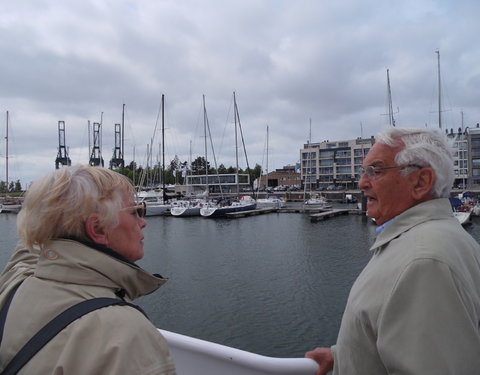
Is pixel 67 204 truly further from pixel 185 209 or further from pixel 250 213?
pixel 250 213

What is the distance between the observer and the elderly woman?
3.66 feet

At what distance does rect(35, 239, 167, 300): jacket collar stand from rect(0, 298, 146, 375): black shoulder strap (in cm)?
12

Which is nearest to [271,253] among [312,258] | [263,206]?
[312,258]

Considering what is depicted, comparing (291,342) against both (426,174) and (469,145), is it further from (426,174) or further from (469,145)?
(469,145)

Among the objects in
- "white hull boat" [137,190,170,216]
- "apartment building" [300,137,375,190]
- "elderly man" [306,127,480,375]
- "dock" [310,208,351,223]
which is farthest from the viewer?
"apartment building" [300,137,375,190]

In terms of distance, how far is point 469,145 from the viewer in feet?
261

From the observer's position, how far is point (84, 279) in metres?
1.30

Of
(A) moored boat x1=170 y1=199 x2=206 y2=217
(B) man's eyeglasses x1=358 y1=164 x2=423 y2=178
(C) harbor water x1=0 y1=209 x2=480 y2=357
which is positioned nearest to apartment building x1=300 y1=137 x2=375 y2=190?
(A) moored boat x1=170 y1=199 x2=206 y2=217

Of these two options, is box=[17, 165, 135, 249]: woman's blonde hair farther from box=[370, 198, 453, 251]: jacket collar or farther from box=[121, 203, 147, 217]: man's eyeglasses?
box=[370, 198, 453, 251]: jacket collar

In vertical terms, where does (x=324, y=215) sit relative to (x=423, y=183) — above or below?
below

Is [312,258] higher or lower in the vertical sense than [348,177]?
lower

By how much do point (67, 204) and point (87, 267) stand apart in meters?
0.30

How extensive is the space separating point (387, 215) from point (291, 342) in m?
8.17

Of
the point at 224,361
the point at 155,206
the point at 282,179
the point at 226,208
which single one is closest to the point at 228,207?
the point at 226,208
